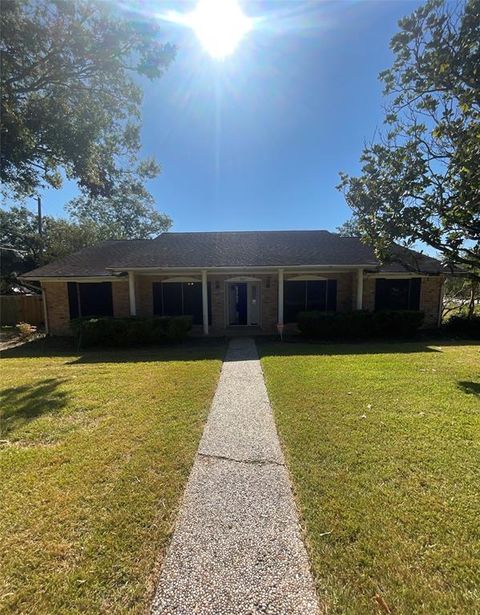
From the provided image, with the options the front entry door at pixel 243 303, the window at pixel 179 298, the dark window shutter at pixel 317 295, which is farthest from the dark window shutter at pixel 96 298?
the dark window shutter at pixel 317 295

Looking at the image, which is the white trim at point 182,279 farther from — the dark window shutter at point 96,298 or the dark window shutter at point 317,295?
the dark window shutter at point 317,295

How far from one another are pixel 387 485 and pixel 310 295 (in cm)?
1083

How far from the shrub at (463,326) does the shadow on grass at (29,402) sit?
45.7 feet

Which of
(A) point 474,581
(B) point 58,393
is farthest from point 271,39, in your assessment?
(A) point 474,581

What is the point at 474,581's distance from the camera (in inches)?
74.5

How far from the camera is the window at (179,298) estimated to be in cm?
1342

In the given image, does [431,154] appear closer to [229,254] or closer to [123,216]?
[229,254]

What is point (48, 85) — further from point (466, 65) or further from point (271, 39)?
point (466, 65)

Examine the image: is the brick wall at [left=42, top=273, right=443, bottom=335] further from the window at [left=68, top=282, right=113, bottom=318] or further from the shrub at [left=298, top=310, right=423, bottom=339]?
the shrub at [left=298, top=310, right=423, bottom=339]

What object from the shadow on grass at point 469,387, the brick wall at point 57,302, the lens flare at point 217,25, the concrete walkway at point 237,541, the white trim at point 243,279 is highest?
the lens flare at point 217,25

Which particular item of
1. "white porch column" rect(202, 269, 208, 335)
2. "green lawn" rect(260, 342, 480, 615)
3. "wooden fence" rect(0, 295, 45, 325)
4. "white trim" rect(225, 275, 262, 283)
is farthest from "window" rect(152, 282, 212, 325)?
"wooden fence" rect(0, 295, 45, 325)

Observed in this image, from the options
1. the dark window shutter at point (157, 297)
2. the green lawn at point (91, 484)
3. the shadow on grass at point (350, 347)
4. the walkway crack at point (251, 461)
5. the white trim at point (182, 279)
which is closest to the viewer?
the green lawn at point (91, 484)

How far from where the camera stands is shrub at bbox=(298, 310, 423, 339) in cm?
1145

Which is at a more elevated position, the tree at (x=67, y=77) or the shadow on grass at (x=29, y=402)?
the tree at (x=67, y=77)
